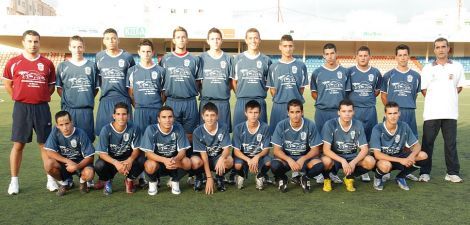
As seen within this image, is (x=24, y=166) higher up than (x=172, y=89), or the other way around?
(x=172, y=89)

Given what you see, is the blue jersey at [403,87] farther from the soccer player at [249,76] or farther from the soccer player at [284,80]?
the soccer player at [249,76]

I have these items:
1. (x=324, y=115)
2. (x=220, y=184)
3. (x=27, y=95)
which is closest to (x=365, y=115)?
(x=324, y=115)

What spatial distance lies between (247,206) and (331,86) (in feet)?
6.46

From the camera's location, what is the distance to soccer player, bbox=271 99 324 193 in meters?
4.20

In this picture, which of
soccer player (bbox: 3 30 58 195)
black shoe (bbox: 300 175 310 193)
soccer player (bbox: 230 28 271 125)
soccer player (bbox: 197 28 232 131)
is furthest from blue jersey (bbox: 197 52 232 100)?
soccer player (bbox: 3 30 58 195)

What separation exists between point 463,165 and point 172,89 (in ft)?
12.3

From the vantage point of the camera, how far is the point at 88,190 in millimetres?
4121

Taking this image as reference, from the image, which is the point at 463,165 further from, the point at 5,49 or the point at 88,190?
the point at 5,49

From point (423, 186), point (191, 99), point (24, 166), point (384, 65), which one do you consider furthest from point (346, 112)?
point (384, 65)

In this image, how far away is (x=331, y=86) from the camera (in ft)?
16.0

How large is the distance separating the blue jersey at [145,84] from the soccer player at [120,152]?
398mm

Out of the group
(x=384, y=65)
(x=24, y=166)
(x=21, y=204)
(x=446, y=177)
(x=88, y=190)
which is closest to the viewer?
(x=21, y=204)

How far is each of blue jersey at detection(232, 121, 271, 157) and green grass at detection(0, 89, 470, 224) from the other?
38cm

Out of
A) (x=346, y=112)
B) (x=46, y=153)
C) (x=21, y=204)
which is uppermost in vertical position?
(x=346, y=112)
